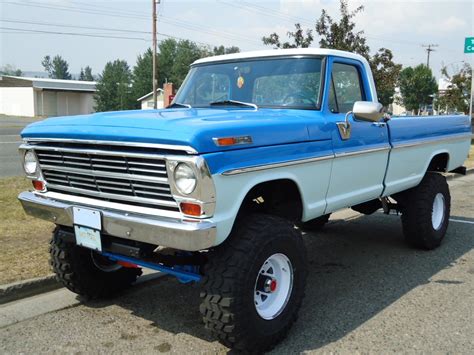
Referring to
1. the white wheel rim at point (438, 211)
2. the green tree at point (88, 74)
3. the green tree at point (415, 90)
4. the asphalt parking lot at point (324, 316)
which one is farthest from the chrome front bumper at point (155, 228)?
the green tree at point (88, 74)

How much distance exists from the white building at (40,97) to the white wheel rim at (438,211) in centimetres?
5578

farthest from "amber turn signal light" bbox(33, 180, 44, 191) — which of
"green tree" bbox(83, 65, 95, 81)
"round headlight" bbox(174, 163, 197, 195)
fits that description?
"green tree" bbox(83, 65, 95, 81)

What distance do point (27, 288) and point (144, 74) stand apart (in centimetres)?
8618

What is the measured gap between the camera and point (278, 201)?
3.83m

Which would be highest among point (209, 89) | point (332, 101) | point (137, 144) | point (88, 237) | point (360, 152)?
point (209, 89)

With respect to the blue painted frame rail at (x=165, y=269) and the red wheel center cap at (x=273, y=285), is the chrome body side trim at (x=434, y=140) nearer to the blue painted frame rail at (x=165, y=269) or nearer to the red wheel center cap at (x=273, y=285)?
the red wheel center cap at (x=273, y=285)

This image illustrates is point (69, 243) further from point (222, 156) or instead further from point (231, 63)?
point (231, 63)

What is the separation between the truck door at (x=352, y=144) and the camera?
412 cm

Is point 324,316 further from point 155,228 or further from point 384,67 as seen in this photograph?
point 384,67

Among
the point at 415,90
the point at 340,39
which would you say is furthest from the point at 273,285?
the point at 415,90

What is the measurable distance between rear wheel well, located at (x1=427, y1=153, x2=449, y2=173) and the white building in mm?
55614

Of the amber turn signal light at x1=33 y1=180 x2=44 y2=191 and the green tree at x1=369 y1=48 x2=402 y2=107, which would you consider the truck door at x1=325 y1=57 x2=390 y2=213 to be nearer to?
the amber turn signal light at x1=33 y1=180 x2=44 y2=191

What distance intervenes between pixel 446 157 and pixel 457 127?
1.42 ft

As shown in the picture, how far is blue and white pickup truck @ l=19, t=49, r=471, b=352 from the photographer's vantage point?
302cm
